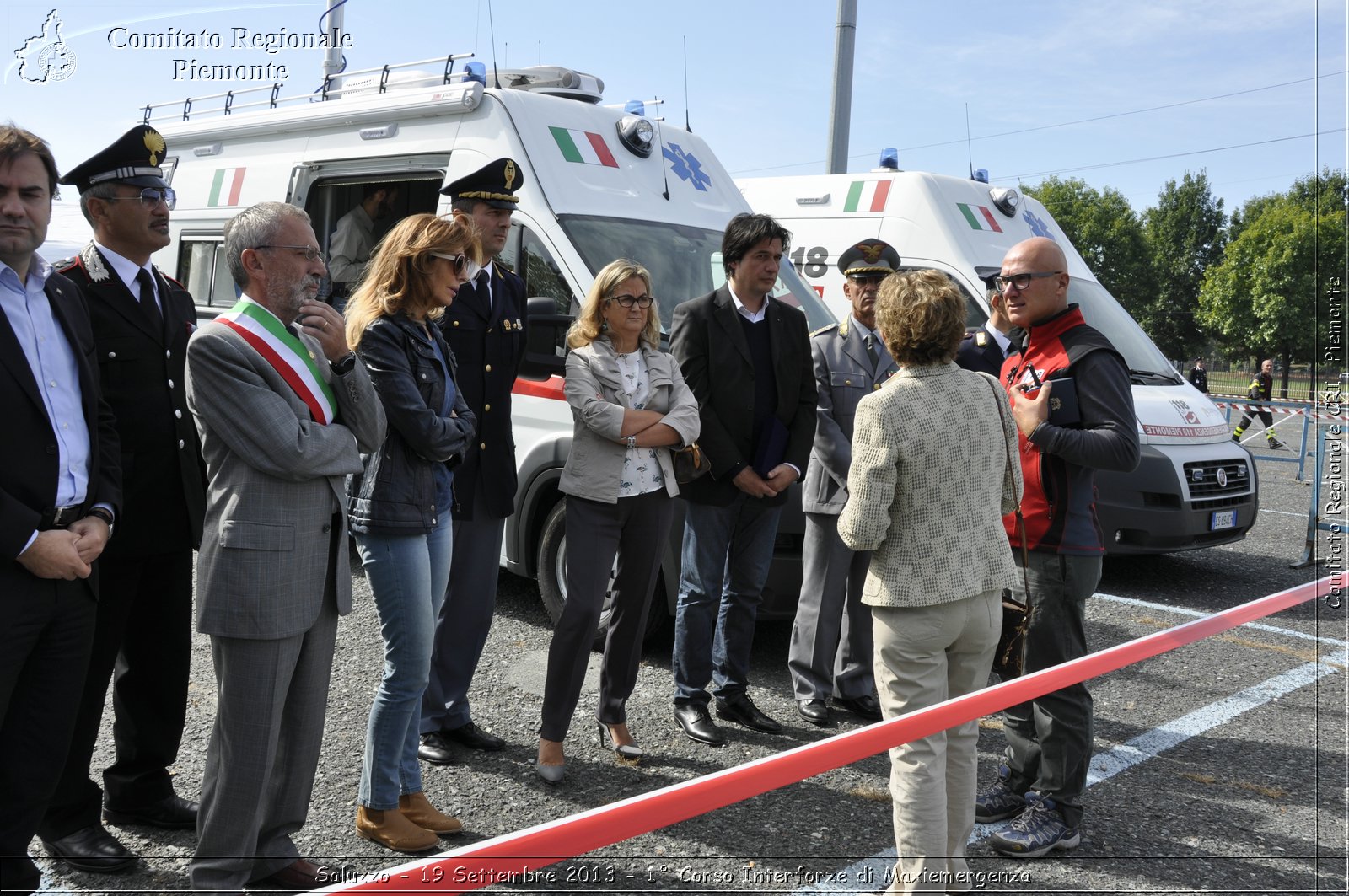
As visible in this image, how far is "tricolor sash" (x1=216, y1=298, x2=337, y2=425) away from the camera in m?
2.62

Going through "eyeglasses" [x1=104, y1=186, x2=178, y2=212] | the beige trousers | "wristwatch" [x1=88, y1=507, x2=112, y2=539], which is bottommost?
the beige trousers

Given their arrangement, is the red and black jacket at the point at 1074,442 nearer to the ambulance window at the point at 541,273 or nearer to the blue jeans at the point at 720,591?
the blue jeans at the point at 720,591

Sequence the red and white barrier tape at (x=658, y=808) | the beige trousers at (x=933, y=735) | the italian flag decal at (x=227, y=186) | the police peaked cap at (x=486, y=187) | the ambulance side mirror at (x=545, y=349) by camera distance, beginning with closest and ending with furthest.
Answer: the red and white barrier tape at (x=658, y=808), the beige trousers at (x=933, y=735), the police peaked cap at (x=486, y=187), the ambulance side mirror at (x=545, y=349), the italian flag decal at (x=227, y=186)

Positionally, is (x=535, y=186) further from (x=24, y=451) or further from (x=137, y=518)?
(x=24, y=451)

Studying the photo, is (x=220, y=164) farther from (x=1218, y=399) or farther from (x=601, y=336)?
(x=1218, y=399)

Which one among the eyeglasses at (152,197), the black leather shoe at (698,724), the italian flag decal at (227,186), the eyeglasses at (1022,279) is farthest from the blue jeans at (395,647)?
the italian flag decal at (227,186)

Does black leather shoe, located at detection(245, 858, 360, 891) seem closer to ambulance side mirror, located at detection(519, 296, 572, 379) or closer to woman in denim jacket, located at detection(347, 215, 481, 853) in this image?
woman in denim jacket, located at detection(347, 215, 481, 853)

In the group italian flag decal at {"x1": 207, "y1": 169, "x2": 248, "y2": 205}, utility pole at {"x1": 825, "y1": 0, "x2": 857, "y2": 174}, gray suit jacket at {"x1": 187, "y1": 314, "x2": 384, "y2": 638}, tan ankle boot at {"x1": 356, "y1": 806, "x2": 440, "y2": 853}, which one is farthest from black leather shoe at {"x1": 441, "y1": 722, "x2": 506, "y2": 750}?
utility pole at {"x1": 825, "y1": 0, "x2": 857, "y2": 174}

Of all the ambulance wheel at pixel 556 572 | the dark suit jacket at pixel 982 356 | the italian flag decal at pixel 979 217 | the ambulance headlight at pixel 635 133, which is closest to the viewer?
the dark suit jacket at pixel 982 356

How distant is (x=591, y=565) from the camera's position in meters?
3.95

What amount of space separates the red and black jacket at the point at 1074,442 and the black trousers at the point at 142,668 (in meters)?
2.86

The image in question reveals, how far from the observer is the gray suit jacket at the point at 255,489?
8.38ft

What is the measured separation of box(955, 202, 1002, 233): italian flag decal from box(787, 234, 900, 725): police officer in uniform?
360 centimetres

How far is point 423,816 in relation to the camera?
3385 millimetres
